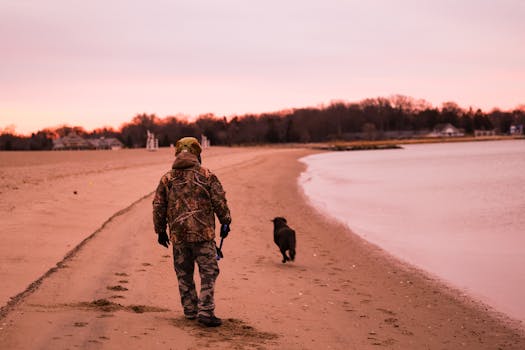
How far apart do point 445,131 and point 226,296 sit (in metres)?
179

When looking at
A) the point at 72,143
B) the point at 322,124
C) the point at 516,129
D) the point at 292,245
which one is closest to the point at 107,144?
the point at 72,143

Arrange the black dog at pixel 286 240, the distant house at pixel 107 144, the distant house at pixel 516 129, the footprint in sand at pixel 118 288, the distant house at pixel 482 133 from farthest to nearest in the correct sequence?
the distant house at pixel 516 129 < the distant house at pixel 482 133 < the distant house at pixel 107 144 < the black dog at pixel 286 240 < the footprint in sand at pixel 118 288

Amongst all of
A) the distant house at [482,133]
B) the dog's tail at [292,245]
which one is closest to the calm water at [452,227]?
the dog's tail at [292,245]

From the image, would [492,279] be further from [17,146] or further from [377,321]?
[17,146]

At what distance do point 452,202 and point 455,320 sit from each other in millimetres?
18367

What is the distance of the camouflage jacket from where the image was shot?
19.1 ft

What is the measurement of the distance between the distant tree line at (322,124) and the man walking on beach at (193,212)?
420ft

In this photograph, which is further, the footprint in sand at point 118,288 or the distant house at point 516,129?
the distant house at point 516,129

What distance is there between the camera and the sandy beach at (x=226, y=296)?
5.77 meters

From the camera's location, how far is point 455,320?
7.95m

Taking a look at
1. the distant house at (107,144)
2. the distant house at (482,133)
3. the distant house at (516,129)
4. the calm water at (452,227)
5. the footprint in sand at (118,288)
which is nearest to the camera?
the footprint in sand at (118,288)

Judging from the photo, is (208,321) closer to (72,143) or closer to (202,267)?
(202,267)

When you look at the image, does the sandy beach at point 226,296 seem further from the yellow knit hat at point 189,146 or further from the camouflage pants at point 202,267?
the yellow knit hat at point 189,146

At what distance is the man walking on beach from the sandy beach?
0.58 meters
